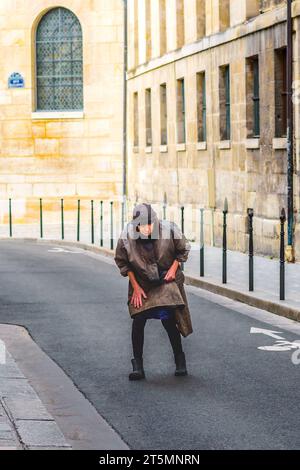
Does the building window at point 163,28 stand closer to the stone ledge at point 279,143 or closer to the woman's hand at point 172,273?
the stone ledge at point 279,143

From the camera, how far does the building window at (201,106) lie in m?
33.6

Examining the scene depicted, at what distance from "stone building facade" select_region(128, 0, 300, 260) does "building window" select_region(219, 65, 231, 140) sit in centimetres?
2

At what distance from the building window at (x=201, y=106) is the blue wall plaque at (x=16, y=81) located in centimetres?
1145

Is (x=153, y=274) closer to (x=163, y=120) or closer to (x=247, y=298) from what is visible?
(x=247, y=298)

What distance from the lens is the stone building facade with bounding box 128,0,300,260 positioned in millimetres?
26734

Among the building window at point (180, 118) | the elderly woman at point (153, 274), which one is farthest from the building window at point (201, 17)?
the elderly woman at point (153, 274)

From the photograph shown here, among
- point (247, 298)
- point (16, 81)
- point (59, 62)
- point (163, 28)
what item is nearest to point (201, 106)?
point (163, 28)

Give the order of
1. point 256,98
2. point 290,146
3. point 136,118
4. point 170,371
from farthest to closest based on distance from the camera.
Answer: point 136,118 → point 256,98 → point 290,146 → point 170,371

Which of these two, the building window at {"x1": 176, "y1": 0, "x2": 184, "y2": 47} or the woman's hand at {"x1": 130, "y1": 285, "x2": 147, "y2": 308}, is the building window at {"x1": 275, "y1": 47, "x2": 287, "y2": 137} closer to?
the building window at {"x1": 176, "y1": 0, "x2": 184, "y2": 47}

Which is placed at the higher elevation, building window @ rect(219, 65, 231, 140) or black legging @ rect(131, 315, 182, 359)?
building window @ rect(219, 65, 231, 140)

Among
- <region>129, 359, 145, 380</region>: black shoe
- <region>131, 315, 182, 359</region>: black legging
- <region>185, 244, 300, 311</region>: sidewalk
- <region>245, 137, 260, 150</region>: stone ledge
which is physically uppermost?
<region>245, 137, 260, 150</region>: stone ledge

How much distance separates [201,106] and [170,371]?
21985mm

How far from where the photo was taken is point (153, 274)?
38.4 ft

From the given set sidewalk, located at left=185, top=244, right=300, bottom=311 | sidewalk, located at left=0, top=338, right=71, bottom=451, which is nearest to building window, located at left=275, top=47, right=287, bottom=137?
sidewalk, located at left=185, top=244, right=300, bottom=311
